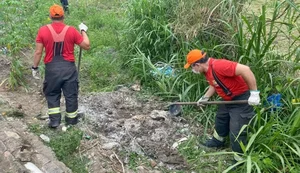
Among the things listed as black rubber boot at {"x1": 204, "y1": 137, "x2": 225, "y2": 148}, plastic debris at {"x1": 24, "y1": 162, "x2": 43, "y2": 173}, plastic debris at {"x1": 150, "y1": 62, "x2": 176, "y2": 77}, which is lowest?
black rubber boot at {"x1": 204, "y1": 137, "x2": 225, "y2": 148}

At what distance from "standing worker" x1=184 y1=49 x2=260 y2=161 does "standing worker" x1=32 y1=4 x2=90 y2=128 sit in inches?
54.0

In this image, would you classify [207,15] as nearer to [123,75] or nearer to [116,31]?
[123,75]

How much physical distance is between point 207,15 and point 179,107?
1464mm

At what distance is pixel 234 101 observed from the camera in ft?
13.9

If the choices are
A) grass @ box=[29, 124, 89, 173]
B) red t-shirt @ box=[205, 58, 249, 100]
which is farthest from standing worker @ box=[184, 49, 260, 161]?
grass @ box=[29, 124, 89, 173]

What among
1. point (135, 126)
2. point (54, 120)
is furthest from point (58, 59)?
point (135, 126)

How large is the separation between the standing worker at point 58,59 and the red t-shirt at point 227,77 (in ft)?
4.97

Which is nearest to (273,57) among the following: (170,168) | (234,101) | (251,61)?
(251,61)

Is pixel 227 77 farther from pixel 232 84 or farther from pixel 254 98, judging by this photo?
pixel 254 98

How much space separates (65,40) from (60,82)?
51 centimetres

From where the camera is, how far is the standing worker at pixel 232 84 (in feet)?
13.0

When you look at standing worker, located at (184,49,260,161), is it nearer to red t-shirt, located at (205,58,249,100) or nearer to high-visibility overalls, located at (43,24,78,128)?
red t-shirt, located at (205,58,249,100)

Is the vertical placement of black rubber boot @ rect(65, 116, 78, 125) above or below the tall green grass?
below

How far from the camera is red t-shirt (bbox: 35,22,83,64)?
4391 mm
